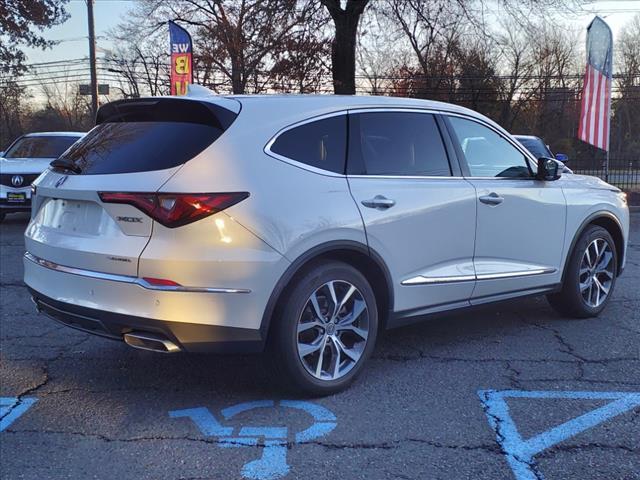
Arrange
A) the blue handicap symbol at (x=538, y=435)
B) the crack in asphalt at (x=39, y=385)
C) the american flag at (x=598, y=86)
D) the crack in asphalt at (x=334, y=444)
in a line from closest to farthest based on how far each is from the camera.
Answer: the blue handicap symbol at (x=538, y=435) < the crack in asphalt at (x=334, y=444) < the crack in asphalt at (x=39, y=385) < the american flag at (x=598, y=86)

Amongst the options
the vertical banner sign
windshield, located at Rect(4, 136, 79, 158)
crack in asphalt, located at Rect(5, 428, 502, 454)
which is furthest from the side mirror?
the vertical banner sign

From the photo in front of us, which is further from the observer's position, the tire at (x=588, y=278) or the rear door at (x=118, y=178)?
the tire at (x=588, y=278)

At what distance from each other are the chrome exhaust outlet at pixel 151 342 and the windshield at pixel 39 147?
36.4 feet

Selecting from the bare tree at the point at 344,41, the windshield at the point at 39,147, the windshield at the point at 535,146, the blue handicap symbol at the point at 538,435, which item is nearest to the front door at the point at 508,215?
the blue handicap symbol at the point at 538,435

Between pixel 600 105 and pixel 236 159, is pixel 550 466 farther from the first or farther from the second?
pixel 600 105

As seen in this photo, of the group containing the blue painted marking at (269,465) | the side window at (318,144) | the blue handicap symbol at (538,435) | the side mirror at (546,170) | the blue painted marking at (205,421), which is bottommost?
the blue painted marking at (205,421)

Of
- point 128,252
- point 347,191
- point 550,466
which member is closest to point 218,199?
point 128,252

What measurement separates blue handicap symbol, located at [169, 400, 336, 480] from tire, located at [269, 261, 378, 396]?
0.16 m

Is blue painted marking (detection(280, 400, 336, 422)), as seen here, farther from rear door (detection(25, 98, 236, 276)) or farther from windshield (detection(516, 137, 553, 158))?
windshield (detection(516, 137, 553, 158))

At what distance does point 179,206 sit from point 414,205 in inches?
60.5

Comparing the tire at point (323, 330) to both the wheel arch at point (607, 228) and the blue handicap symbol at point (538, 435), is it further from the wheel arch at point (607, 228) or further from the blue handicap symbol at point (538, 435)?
the wheel arch at point (607, 228)

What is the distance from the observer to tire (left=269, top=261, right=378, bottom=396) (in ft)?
11.2

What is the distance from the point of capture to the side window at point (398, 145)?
392 cm

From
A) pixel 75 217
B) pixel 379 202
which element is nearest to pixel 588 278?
pixel 379 202
